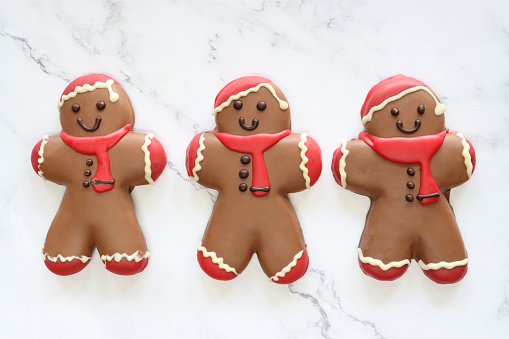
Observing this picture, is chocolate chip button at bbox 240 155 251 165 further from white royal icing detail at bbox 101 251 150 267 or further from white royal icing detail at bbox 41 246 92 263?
white royal icing detail at bbox 41 246 92 263

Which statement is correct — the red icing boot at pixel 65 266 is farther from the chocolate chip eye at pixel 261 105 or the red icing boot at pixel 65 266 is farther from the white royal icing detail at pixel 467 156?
the white royal icing detail at pixel 467 156

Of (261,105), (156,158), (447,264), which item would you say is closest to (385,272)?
(447,264)

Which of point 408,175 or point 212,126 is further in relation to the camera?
point 212,126

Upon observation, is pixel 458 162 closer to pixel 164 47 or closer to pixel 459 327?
pixel 459 327

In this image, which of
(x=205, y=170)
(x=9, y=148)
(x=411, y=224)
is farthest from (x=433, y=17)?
(x=9, y=148)

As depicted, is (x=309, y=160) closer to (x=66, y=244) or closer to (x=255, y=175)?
(x=255, y=175)

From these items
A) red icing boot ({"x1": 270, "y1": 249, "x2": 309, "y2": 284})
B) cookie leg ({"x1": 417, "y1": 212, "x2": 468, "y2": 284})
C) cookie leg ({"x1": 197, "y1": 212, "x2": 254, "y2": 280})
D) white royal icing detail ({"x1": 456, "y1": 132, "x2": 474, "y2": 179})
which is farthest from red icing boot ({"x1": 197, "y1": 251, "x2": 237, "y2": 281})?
white royal icing detail ({"x1": 456, "y1": 132, "x2": 474, "y2": 179})

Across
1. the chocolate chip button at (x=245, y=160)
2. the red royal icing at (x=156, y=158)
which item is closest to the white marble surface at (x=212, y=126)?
the red royal icing at (x=156, y=158)
